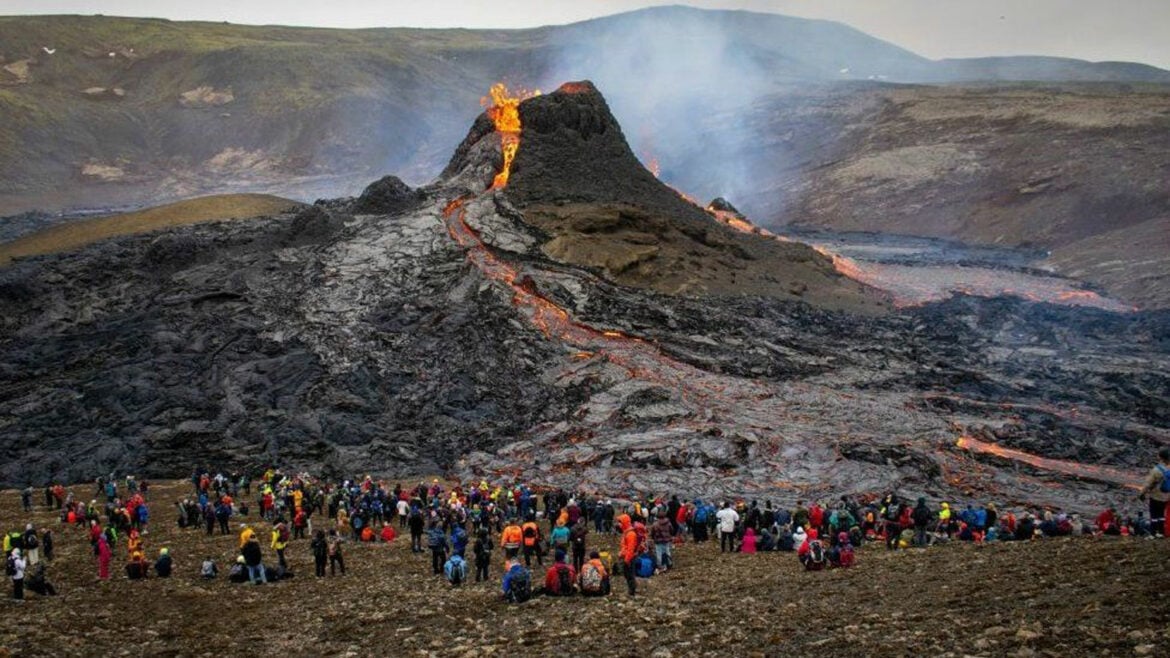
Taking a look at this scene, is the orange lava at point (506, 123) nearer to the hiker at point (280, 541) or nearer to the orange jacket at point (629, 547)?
the hiker at point (280, 541)

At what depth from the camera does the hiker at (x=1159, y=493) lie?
2020cm

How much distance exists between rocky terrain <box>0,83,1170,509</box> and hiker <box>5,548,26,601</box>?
75.4 ft

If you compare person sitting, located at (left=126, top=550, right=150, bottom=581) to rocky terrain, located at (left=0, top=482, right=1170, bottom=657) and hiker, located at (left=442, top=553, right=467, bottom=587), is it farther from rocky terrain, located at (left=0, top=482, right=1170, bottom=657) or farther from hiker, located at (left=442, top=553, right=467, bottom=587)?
hiker, located at (left=442, top=553, right=467, bottom=587)

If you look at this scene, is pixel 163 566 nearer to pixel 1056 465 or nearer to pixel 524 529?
pixel 524 529

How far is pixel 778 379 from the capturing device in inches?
2092

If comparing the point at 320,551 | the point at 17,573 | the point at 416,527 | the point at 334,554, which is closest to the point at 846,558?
the point at 416,527

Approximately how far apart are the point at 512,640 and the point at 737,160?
151 meters

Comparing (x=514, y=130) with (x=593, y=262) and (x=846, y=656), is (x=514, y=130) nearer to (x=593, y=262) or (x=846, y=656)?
(x=593, y=262)

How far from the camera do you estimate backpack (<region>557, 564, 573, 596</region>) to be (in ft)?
71.5

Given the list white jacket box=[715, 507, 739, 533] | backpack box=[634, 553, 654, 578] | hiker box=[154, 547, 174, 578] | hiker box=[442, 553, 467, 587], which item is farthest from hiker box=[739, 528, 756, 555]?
hiker box=[154, 547, 174, 578]

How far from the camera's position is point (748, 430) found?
151 ft

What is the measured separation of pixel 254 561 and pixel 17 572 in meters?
5.26

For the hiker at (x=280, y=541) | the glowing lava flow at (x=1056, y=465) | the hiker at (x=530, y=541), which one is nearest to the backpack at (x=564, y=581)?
the hiker at (x=530, y=541)

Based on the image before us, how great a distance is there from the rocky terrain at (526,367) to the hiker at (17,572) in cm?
2299
